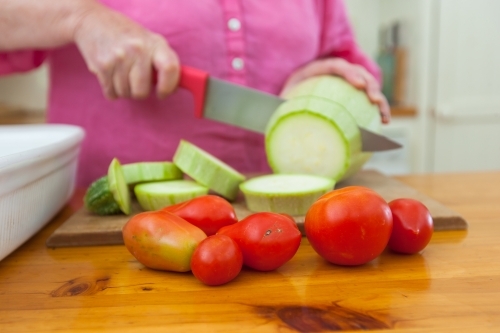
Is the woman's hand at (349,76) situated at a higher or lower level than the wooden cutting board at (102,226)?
higher

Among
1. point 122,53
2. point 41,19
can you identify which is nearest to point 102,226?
point 122,53

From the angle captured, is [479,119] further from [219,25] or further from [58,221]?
[58,221]

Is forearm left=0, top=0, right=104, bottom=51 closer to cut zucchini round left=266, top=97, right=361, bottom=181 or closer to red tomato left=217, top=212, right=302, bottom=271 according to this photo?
cut zucchini round left=266, top=97, right=361, bottom=181

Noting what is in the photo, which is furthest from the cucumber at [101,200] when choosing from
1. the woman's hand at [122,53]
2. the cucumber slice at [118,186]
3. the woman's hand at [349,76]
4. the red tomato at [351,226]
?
the woman's hand at [349,76]

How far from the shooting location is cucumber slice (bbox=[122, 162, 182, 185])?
3.92ft

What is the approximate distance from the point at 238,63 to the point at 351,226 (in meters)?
0.80

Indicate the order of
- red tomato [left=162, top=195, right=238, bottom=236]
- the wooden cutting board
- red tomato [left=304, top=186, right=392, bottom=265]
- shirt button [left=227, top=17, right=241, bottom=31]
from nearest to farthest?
1. red tomato [left=304, top=186, right=392, bottom=265]
2. red tomato [left=162, top=195, right=238, bottom=236]
3. the wooden cutting board
4. shirt button [left=227, top=17, right=241, bottom=31]

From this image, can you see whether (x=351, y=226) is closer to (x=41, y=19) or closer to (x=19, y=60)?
(x=41, y=19)

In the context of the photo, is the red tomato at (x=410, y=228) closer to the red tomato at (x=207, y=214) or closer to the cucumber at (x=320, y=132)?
the red tomato at (x=207, y=214)

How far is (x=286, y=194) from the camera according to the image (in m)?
1.06

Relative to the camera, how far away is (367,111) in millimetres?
1365

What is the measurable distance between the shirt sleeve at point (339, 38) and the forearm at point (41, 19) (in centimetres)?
75

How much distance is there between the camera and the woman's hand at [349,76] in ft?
4.59

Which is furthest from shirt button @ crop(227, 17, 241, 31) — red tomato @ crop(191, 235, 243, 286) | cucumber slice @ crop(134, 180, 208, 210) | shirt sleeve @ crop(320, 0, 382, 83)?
red tomato @ crop(191, 235, 243, 286)
